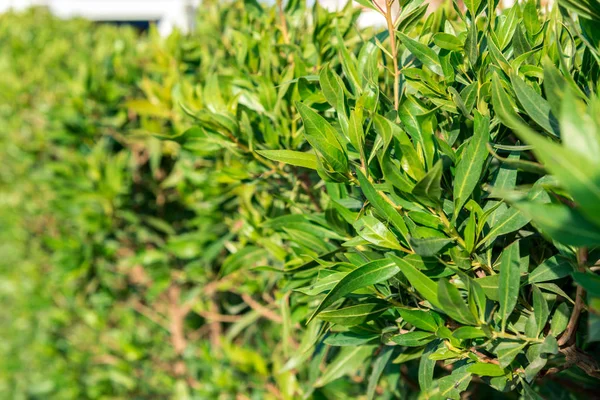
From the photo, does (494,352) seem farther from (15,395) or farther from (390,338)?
(15,395)

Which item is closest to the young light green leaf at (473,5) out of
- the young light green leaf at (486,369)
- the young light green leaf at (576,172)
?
the young light green leaf at (576,172)

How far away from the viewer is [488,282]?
1007 millimetres

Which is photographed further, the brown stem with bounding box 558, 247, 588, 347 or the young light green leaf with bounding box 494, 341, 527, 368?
the young light green leaf with bounding box 494, 341, 527, 368

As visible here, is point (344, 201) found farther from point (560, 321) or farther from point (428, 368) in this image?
point (560, 321)

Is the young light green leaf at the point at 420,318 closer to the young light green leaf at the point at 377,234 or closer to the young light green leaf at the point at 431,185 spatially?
the young light green leaf at the point at 377,234

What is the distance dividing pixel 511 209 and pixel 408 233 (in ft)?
0.63

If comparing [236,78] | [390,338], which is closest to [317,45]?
[236,78]

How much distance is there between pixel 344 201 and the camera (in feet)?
4.21

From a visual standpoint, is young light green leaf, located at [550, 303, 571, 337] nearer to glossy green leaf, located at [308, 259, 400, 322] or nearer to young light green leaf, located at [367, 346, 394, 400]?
glossy green leaf, located at [308, 259, 400, 322]

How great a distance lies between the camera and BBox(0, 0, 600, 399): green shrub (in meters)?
0.96

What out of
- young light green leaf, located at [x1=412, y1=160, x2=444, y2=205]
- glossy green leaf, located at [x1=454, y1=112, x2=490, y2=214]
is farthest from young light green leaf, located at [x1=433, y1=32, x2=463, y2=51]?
young light green leaf, located at [x1=412, y1=160, x2=444, y2=205]

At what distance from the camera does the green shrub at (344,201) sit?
3.16 ft

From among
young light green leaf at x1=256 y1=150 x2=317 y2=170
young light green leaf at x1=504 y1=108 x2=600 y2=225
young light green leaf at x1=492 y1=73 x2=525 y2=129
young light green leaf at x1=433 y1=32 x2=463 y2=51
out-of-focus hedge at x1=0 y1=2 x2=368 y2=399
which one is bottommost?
out-of-focus hedge at x1=0 y1=2 x2=368 y2=399

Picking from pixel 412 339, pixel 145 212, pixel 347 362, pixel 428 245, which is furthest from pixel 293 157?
pixel 145 212
